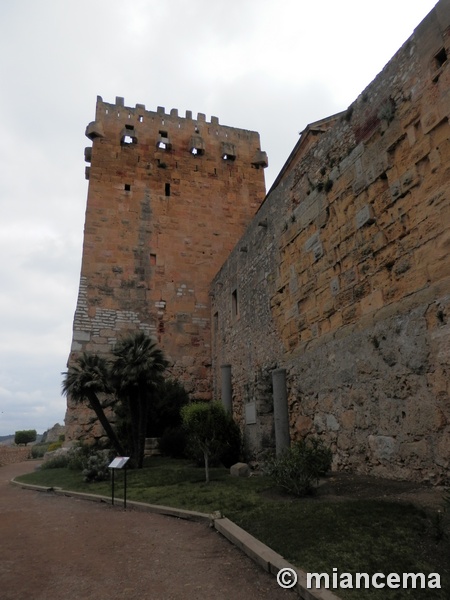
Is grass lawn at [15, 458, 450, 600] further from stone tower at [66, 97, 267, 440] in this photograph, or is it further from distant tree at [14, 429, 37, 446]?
distant tree at [14, 429, 37, 446]

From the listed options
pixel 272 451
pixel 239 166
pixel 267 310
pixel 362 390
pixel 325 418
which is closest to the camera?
pixel 362 390

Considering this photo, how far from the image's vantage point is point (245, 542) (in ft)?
14.6

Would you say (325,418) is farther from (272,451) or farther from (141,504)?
(141,504)

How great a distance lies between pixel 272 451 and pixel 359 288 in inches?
194

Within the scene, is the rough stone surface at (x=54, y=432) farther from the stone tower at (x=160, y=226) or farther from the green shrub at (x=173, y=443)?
the green shrub at (x=173, y=443)

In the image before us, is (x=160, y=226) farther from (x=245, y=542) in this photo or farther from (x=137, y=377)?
(x=245, y=542)

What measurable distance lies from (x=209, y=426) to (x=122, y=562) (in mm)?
6261

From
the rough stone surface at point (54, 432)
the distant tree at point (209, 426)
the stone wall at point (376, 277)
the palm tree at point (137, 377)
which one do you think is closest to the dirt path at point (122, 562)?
the stone wall at point (376, 277)

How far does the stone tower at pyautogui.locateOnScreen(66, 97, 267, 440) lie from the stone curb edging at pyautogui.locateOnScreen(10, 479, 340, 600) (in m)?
9.27

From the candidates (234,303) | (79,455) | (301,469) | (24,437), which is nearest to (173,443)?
(79,455)

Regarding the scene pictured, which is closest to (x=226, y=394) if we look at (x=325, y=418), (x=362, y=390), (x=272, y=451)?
(x=272, y=451)

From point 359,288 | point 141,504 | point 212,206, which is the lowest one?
point 141,504

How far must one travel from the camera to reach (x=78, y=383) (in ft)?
38.7

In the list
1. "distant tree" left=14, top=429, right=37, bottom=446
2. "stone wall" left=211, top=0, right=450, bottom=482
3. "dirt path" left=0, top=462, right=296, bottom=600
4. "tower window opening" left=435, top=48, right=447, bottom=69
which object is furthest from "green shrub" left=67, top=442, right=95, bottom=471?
"distant tree" left=14, top=429, right=37, bottom=446
